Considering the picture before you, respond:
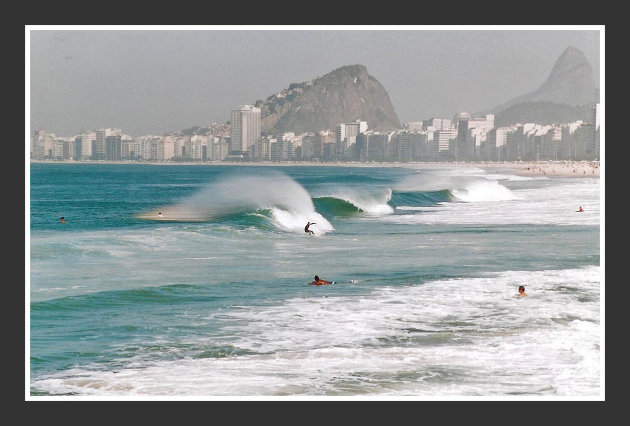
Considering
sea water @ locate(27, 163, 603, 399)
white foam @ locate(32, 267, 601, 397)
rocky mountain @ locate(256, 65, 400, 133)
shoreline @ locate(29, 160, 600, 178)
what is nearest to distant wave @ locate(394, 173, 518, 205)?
shoreline @ locate(29, 160, 600, 178)

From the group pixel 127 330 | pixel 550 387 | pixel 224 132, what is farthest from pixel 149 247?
pixel 550 387

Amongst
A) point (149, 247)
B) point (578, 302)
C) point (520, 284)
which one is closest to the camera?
point (578, 302)

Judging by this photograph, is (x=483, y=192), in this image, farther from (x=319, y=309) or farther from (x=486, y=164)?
(x=319, y=309)

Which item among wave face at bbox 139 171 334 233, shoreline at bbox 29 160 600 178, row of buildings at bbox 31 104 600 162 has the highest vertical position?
row of buildings at bbox 31 104 600 162

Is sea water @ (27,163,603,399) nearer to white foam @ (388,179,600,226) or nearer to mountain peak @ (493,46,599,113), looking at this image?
white foam @ (388,179,600,226)

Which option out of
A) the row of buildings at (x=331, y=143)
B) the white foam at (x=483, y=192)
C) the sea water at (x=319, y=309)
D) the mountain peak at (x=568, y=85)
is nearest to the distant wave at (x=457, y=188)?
the white foam at (x=483, y=192)

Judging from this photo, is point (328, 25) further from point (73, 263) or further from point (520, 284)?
point (73, 263)
